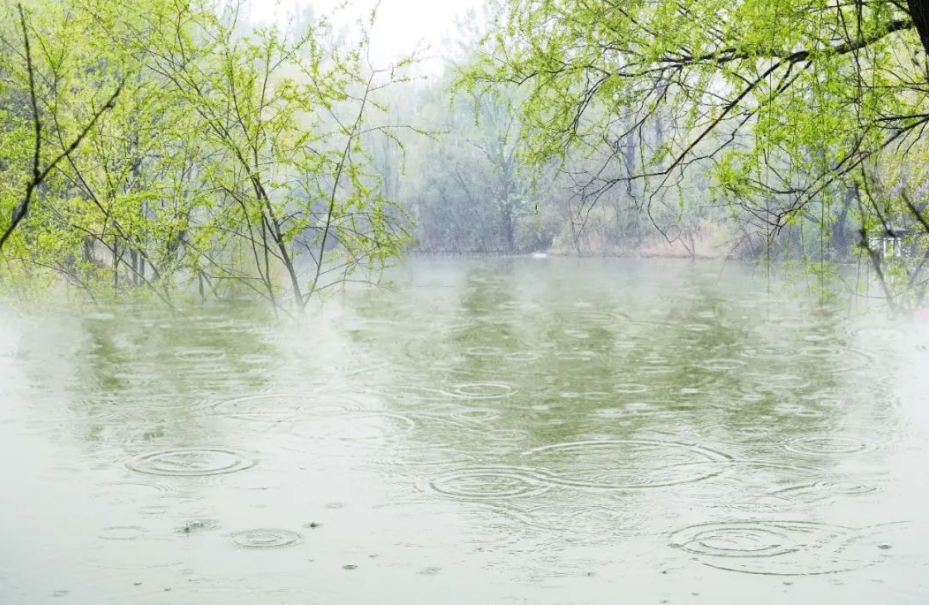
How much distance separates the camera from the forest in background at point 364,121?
740cm

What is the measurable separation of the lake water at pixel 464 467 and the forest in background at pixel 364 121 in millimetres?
1220

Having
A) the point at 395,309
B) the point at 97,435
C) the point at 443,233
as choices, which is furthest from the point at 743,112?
the point at 443,233

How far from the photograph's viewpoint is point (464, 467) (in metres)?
7.28

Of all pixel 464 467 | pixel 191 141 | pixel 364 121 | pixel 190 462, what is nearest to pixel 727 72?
pixel 464 467

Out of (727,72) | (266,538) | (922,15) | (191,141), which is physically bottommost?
(266,538)

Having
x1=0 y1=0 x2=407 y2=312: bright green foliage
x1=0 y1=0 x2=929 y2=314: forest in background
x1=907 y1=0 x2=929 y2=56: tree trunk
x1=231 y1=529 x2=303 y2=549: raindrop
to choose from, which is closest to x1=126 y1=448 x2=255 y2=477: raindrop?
x1=231 y1=529 x2=303 y2=549: raindrop

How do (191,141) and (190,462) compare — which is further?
(191,141)

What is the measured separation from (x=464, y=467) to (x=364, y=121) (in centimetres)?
918

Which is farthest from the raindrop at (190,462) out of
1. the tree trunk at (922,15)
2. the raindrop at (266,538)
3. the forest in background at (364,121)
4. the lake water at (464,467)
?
the tree trunk at (922,15)

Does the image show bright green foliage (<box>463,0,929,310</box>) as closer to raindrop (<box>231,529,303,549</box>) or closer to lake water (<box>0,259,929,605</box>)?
lake water (<box>0,259,929,605</box>)

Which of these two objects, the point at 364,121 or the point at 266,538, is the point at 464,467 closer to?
the point at 266,538

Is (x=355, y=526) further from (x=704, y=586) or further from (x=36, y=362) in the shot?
(x=36, y=362)

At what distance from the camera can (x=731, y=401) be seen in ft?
31.3

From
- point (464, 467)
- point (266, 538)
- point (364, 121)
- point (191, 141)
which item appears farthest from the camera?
point (364, 121)
